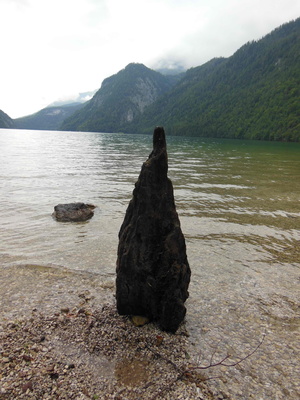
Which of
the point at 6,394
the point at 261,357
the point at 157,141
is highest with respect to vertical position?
the point at 157,141

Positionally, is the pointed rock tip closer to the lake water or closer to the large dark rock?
the large dark rock

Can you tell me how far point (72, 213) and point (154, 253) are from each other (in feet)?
33.6

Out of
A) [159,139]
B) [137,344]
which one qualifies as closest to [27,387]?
[137,344]

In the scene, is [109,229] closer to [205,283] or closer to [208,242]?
[208,242]

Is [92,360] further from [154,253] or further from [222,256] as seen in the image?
[222,256]

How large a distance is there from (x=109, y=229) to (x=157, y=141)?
8.52 m

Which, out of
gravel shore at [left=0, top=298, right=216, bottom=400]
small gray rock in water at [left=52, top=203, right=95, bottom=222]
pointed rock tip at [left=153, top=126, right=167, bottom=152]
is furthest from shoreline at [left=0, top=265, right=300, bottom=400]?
small gray rock in water at [left=52, top=203, right=95, bottom=222]

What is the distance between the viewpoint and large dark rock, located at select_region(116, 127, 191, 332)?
6152 millimetres

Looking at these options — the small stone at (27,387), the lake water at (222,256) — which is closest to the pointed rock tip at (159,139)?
the lake water at (222,256)

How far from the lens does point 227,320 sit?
6.61 meters

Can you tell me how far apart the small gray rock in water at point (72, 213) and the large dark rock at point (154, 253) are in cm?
941

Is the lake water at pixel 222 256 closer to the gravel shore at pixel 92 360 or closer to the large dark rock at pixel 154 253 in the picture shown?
the gravel shore at pixel 92 360

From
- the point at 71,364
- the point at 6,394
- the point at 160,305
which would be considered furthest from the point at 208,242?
the point at 6,394

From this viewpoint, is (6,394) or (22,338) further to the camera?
(22,338)
